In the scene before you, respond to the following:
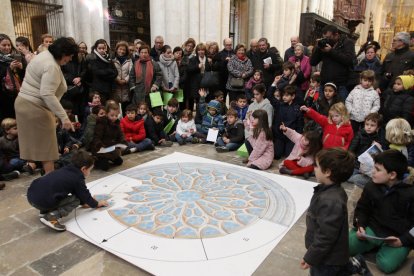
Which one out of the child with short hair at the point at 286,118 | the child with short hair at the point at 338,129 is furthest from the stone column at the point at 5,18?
the child with short hair at the point at 338,129

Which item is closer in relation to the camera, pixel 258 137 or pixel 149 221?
pixel 149 221

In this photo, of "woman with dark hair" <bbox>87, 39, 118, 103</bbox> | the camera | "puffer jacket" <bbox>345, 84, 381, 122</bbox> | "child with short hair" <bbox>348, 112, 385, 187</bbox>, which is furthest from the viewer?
"woman with dark hair" <bbox>87, 39, 118, 103</bbox>

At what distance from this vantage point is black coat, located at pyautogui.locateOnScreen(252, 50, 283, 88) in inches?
270

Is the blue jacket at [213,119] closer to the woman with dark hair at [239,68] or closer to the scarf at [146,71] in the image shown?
the woman with dark hair at [239,68]

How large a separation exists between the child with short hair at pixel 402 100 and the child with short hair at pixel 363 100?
0.21 m

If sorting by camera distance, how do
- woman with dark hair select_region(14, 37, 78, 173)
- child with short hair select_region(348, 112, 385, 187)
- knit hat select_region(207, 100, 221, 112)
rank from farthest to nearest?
knit hat select_region(207, 100, 221, 112), child with short hair select_region(348, 112, 385, 187), woman with dark hair select_region(14, 37, 78, 173)

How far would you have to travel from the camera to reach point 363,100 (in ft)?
17.6

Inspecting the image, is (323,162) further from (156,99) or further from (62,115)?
(156,99)

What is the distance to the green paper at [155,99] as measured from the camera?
6.74 metres

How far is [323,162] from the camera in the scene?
2141 mm

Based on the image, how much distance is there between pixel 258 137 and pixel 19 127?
3356 mm

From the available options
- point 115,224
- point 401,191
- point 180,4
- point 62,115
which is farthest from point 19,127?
point 180,4

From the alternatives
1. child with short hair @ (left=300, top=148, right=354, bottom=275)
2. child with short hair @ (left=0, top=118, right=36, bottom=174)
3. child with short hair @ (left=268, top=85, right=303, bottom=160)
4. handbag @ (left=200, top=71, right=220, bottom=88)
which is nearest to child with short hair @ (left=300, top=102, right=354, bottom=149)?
child with short hair @ (left=268, top=85, right=303, bottom=160)

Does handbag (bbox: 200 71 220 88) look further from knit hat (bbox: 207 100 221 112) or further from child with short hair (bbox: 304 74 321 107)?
child with short hair (bbox: 304 74 321 107)
